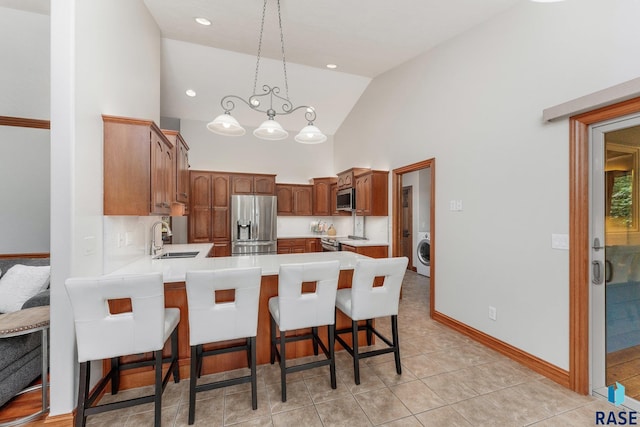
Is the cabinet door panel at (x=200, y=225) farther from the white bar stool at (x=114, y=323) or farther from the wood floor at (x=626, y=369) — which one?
the wood floor at (x=626, y=369)

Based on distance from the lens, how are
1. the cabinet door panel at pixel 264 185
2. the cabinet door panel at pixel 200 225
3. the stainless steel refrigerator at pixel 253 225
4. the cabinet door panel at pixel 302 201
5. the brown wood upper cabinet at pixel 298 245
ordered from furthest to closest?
the cabinet door panel at pixel 302 201 < the brown wood upper cabinet at pixel 298 245 < the cabinet door panel at pixel 264 185 < the stainless steel refrigerator at pixel 253 225 < the cabinet door panel at pixel 200 225

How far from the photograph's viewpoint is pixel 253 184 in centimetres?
571

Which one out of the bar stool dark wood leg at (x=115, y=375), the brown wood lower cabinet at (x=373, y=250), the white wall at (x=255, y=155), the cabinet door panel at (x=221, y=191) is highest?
the white wall at (x=255, y=155)

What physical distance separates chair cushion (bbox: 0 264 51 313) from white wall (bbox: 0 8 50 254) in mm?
856

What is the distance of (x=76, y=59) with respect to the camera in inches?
67.4

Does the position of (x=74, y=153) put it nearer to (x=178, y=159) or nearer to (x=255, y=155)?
(x=178, y=159)

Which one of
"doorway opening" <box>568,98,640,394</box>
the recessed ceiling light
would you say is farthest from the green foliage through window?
the recessed ceiling light

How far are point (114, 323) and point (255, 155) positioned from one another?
5029 mm

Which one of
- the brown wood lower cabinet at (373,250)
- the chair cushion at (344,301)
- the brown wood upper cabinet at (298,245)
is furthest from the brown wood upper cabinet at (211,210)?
the chair cushion at (344,301)

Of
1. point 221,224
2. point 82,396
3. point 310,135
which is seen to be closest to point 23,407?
point 82,396

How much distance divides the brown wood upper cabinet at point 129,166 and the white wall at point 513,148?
10.4 ft

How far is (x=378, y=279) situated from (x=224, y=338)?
1.66 metres

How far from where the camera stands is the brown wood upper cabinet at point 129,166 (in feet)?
6.84

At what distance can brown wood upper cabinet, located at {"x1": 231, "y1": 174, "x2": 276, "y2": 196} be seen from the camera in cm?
561
